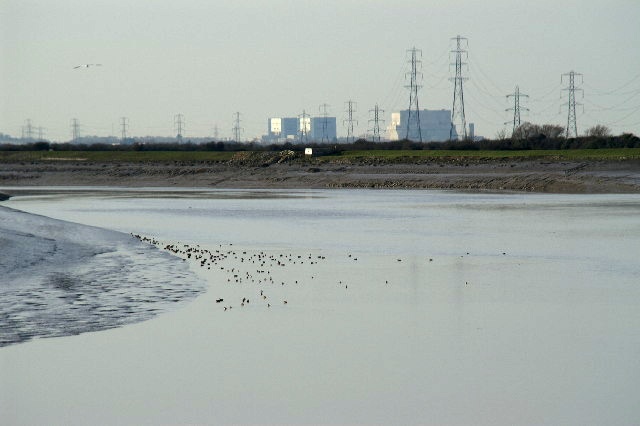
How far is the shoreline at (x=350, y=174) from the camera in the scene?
68.9 m

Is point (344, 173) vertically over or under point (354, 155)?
under

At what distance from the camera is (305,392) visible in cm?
1307

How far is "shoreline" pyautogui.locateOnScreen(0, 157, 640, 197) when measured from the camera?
2712 inches

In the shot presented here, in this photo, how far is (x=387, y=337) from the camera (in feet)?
53.9

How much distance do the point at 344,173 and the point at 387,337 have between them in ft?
217

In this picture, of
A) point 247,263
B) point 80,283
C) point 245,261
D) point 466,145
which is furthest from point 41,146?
point 80,283

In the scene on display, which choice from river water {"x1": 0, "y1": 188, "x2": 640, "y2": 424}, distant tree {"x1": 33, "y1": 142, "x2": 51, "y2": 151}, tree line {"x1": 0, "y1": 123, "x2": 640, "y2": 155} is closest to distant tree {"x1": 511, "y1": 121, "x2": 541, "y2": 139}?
tree line {"x1": 0, "y1": 123, "x2": 640, "y2": 155}

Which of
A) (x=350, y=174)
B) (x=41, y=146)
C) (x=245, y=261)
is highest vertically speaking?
(x=41, y=146)

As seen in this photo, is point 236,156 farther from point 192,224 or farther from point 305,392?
point 305,392

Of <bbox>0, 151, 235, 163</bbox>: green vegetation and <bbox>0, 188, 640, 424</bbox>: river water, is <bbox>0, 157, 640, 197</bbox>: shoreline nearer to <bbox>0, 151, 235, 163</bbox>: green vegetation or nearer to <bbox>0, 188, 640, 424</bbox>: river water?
<bbox>0, 151, 235, 163</bbox>: green vegetation

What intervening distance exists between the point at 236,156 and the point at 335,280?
2988 inches

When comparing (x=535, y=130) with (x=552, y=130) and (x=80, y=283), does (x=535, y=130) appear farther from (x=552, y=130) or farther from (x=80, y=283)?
→ (x=80, y=283)

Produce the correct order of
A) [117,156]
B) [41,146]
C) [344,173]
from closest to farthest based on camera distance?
[344,173] → [117,156] → [41,146]

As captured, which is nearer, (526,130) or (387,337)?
(387,337)
